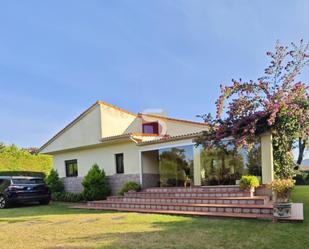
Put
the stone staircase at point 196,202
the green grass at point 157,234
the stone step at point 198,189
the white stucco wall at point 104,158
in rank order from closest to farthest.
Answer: the green grass at point 157,234 → the stone staircase at point 196,202 → the stone step at point 198,189 → the white stucco wall at point 104,158

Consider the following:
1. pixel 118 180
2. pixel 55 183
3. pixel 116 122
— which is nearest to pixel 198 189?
pixel 118 180

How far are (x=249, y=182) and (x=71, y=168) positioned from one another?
1252cm

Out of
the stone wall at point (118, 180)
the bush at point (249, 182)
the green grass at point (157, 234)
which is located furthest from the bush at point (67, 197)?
the bush at point (249, 182)

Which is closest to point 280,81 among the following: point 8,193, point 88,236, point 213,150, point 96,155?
point 213,150

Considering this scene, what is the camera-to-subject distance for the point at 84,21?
14.0 m

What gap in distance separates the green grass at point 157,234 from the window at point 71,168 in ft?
32.8

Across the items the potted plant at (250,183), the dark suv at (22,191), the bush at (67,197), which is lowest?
the bush at (67,197)

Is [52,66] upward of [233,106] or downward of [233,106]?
upward

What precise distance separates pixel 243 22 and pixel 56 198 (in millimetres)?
14474

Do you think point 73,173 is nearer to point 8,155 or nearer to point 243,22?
point 8,155

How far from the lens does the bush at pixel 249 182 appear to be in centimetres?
1163

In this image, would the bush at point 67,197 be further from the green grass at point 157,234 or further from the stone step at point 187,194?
the green grass at point 157,234

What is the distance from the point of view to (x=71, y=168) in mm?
20875

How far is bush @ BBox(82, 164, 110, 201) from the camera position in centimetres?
1716
